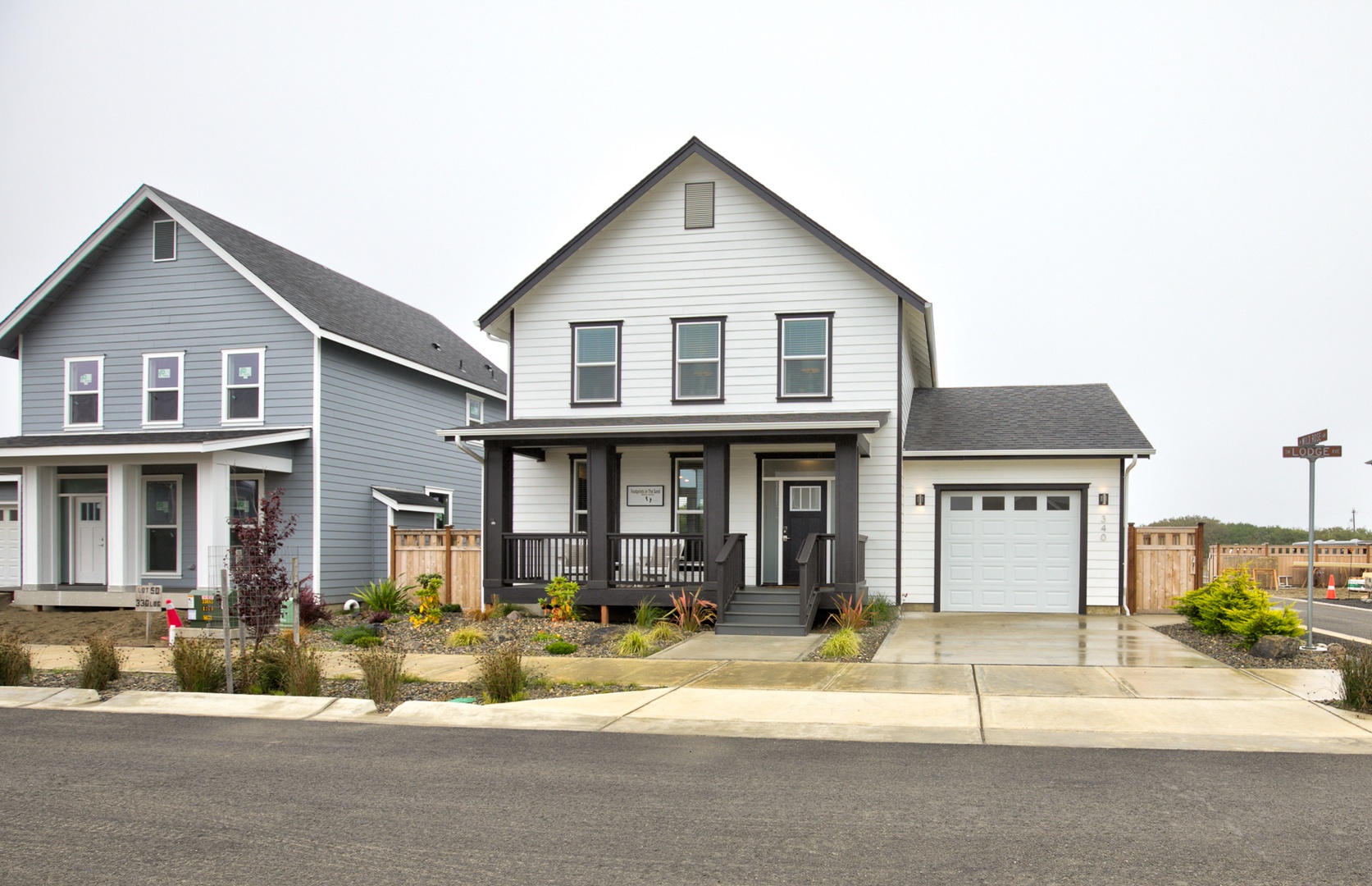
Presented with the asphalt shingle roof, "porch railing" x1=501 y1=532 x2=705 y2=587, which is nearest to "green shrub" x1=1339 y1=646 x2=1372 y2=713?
A: "porch railing" x1=501 y1=532 x2=705 y2=587

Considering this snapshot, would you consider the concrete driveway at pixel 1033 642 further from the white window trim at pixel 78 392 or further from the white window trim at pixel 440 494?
the white window trim at pixel 78 392

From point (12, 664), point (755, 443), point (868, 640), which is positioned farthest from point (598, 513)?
point (12, 664)

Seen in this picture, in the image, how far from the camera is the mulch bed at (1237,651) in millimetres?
12312

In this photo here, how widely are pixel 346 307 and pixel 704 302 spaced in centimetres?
948

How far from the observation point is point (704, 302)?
64.7 feet

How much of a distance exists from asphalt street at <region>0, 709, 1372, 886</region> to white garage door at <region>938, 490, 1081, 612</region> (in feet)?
38.8

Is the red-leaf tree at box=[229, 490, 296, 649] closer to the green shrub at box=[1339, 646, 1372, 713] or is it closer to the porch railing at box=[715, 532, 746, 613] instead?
the porch railing at box=[715, 532, 746, 613]

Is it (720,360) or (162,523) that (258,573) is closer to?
(720,360)

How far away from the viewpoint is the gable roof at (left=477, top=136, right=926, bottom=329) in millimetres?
18625

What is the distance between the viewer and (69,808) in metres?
6.62

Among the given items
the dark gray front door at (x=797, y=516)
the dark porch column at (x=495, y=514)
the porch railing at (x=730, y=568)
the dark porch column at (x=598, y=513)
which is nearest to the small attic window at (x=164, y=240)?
the dark porch column at (x=495, y=514)

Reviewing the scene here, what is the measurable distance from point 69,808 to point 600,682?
5948 millimetres

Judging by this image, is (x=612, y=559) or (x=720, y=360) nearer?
(x=612, y=559)

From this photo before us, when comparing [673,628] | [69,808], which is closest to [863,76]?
[673,628]
